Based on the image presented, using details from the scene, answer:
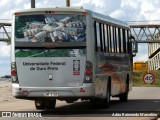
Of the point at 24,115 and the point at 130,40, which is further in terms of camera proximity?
the point at 130,40

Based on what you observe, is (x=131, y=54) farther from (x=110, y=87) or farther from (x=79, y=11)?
(x=79, y=11)

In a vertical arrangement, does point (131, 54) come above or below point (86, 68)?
below

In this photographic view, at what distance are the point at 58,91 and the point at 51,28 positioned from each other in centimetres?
198

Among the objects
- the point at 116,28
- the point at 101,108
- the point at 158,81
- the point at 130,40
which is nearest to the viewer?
the point at 101,108

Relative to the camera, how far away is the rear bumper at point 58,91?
17781mm

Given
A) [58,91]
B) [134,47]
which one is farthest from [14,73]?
[134,47]

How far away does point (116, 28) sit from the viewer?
22.5 metres

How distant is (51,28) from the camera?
1816cm

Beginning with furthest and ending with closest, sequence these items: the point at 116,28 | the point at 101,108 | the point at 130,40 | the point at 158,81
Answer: the point at 158,81
the point at 130,40
the point at 116,28
the point at 101,108

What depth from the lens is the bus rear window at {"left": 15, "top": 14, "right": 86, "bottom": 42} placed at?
1808cm

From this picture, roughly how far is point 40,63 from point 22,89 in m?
0.98

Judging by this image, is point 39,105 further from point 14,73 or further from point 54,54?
point 54,54

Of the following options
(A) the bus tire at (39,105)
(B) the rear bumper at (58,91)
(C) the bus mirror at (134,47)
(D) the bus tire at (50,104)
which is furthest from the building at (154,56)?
(B) the rear bumper at (58,91)

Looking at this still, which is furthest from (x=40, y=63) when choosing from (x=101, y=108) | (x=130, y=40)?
(x=130, y=40)
